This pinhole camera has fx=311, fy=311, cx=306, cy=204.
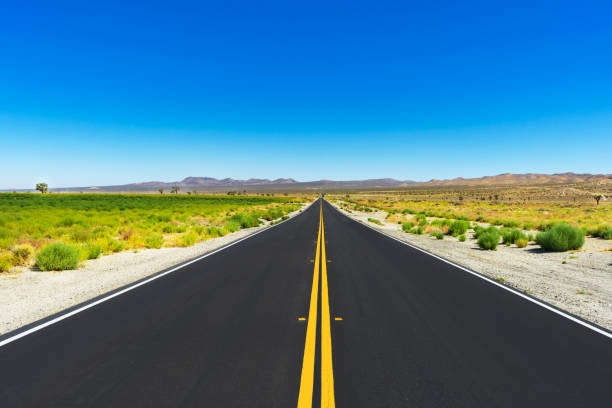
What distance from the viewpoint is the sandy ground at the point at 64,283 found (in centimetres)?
578

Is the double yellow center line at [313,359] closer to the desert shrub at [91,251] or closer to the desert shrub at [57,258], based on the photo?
the desert shrub at [57,258]

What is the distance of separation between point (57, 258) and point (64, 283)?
80.5 inches

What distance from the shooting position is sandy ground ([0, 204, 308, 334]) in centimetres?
578

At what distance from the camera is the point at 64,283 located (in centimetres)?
802

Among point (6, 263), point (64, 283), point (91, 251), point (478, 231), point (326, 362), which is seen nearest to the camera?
point (326, 362)

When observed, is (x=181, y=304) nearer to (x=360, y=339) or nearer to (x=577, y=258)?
(x=360, y=339)

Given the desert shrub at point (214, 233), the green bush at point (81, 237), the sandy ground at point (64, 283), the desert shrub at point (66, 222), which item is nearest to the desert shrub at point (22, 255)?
the sandy ground at point (64, 283)

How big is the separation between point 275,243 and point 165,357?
10.9 meters

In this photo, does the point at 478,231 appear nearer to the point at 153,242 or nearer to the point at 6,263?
the point at 153,242

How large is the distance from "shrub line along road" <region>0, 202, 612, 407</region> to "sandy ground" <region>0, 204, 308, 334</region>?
91cm

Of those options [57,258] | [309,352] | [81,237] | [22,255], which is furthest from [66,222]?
[309,352]

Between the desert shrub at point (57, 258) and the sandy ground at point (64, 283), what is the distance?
0.31 meters

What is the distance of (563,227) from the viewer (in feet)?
47.5

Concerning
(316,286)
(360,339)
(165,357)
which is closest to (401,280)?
(316,286)
